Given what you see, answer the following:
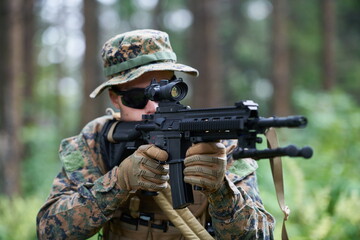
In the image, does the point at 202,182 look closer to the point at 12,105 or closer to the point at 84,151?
the point at 84,151

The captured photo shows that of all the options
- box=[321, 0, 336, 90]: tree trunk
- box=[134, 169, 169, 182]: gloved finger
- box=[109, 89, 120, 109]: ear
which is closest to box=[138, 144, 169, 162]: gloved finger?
box=[134, 169, 169, 182]: gloved finger

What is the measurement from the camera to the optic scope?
9.47 feet

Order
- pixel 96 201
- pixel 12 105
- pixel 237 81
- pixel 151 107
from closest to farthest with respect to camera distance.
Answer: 1. pixel 96 201
2. pixel 151 107
3. pixel 12 105
4. pixel 237 81

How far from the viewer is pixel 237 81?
22438 mm

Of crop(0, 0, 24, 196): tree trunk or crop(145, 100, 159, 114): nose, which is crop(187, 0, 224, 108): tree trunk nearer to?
crop(0, 0, 24, 196): tree trunk

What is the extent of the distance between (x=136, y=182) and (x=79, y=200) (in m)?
0.51

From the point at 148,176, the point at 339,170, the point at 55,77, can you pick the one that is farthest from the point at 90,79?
the point at 55,77

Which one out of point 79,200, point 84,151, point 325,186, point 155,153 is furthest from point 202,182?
point 325,186

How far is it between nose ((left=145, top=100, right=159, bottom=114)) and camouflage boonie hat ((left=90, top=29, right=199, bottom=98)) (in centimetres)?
24

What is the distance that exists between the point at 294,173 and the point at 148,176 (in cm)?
338

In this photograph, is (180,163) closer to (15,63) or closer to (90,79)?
(15,63)

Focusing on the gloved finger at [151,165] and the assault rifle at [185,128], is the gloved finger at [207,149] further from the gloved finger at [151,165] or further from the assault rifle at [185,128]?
the gloved finger at [151,165]

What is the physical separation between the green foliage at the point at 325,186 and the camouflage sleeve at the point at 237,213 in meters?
1.60

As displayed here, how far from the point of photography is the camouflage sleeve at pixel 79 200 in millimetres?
3138
